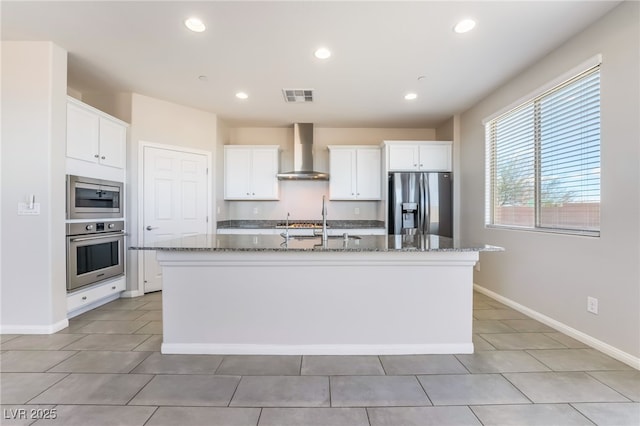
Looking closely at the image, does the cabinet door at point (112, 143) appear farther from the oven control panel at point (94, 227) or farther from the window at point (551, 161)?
the window at point (551, 161)

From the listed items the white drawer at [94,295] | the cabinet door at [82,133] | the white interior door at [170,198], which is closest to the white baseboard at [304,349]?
the white drawer at [94,295]

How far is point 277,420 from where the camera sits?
157 cm

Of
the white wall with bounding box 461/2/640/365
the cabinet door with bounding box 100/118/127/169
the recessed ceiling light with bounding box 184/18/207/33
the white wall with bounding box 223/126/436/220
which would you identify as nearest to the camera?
the white wall with bounding box 461/2/640/365

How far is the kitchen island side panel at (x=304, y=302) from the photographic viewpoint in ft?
7.51

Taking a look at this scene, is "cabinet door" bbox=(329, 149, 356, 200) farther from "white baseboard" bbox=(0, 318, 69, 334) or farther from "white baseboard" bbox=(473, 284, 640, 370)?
"white baseboard" bbox=(0, 318, 69, 334)

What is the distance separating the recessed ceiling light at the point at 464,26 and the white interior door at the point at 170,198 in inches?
141

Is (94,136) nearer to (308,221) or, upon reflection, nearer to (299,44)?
(299,44)

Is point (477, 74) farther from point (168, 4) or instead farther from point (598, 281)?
point (168, 4)

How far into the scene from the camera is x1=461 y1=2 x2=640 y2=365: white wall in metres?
2.09

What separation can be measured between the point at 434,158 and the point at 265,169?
→ 2.70 meters

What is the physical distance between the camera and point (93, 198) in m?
3.23

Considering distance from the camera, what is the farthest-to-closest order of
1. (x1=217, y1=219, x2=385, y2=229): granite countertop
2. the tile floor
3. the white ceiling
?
(x1=217, y1=219, x2=385, y2=229): granite countertop
the white ceiling
the tile floor

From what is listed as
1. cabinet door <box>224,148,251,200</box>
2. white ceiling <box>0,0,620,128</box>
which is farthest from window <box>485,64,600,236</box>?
cabinet door <box>224,148,251,200</box>

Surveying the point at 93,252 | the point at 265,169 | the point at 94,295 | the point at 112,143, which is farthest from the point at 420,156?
the point at 94,295
